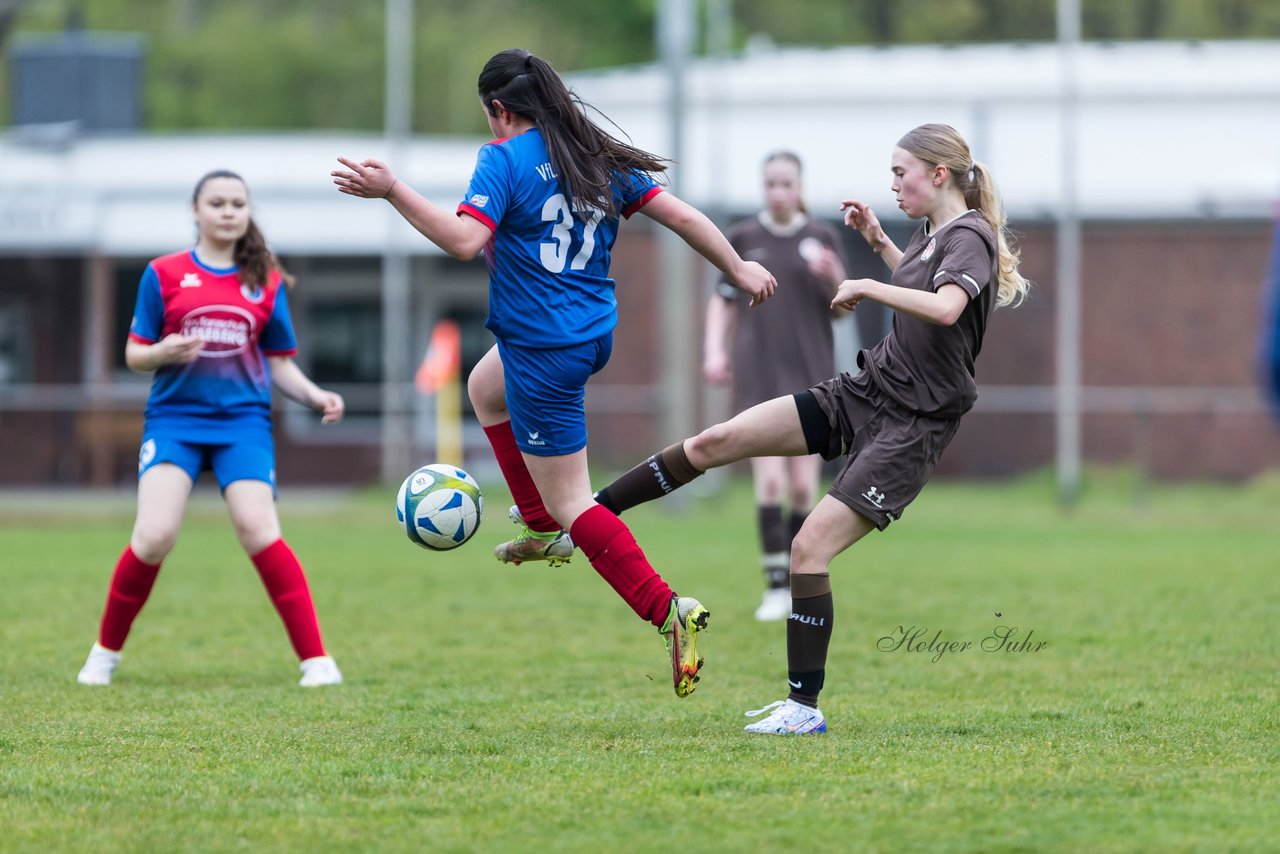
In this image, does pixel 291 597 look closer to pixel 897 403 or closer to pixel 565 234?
pixel 565 234

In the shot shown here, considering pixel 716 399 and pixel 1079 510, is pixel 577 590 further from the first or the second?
pixel 716 399

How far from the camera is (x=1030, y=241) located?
21.5m

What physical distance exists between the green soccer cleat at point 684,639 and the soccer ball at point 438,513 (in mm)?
929

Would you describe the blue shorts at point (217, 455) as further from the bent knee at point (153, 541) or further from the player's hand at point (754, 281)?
the player's hand at point (754, 281)

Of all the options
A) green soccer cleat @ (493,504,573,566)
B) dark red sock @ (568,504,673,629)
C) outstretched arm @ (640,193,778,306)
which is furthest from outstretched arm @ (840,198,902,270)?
green soccer cleat @ (493,504,573,566)

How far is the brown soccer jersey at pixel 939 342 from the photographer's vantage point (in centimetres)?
545

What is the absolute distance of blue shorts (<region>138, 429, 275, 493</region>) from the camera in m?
6.77

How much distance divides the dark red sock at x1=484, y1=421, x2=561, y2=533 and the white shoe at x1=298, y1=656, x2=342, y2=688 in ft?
4.44

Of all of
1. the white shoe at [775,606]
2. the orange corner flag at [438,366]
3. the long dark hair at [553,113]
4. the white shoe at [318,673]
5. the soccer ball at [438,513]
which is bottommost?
the white shoe at [775,606]

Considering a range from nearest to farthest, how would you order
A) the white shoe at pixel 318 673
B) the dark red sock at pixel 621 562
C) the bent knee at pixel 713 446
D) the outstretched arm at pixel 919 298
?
the outstretched arm at pixel 919 298 < the dark red sock at pixel 621 562 < the bent knee at pixel 713 446 < the white shoe at pixel 318 673

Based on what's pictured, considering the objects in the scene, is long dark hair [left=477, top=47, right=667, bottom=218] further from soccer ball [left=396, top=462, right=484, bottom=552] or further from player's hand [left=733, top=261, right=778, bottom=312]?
soccer ball [left=396, top=462, right=484, bottom=552]

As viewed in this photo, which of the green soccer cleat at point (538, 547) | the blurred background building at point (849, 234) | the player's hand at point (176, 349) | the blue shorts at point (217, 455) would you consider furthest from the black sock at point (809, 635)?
the blurred background building at point (849, 234)

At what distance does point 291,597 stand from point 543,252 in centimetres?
232

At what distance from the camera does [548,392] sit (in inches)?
214
